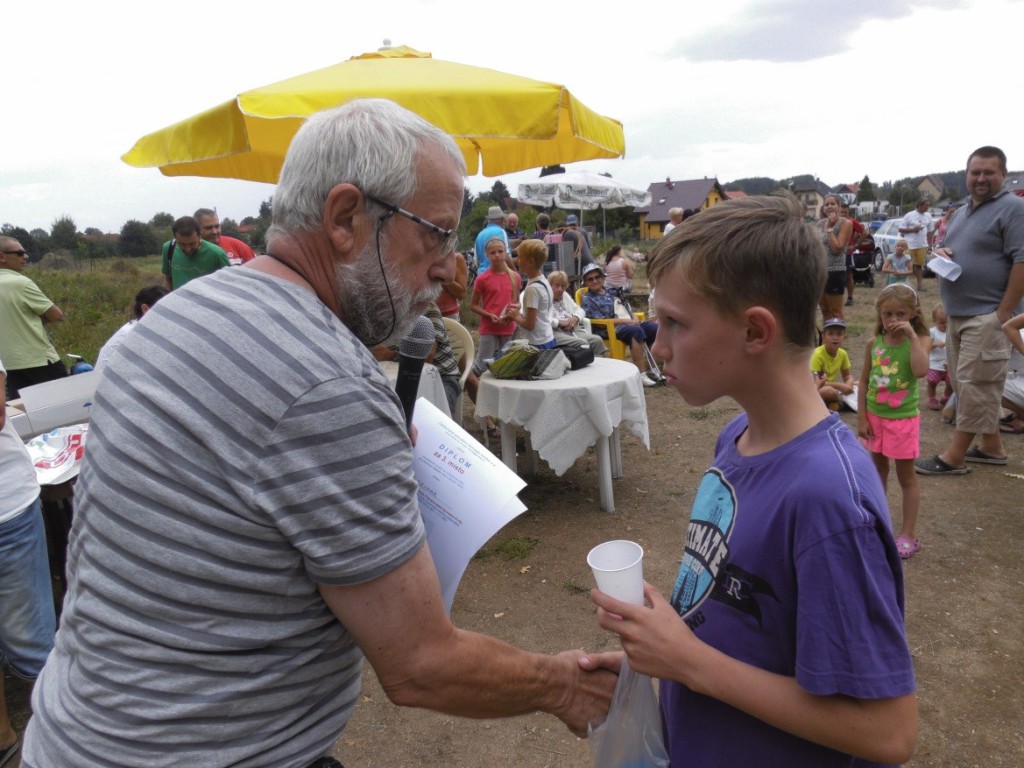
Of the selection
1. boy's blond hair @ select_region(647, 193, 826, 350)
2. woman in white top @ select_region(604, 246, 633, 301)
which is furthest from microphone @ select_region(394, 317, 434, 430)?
woman in white top @ select_region(604, 246, 633, 301)

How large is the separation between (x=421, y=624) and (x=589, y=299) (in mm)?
8362

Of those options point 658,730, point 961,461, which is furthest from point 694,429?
point 658,730

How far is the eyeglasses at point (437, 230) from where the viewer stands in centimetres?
119

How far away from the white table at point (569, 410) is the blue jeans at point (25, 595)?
9.10 feet

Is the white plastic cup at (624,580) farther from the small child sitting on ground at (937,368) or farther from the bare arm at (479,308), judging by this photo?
the small child sitting on ground at (937,368)

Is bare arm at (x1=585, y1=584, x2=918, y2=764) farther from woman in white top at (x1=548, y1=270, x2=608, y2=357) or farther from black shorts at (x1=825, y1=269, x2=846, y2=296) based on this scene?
black shorts at (x1=825, y1=269, x2=846, y2=296)

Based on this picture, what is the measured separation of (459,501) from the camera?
52.9 inches

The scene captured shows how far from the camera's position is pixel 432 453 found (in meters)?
1.42

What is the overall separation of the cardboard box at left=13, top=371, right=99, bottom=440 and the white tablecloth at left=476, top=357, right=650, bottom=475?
2517 millimetres

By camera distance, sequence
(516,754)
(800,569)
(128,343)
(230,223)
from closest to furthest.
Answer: (800,569) → (128,343) → (516,754) → (230,223)

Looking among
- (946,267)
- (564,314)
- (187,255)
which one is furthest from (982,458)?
(187,255)

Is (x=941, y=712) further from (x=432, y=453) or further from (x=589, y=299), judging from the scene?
(x=589, y=299)

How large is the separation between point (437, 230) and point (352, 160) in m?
0.20

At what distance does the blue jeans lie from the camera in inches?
105
